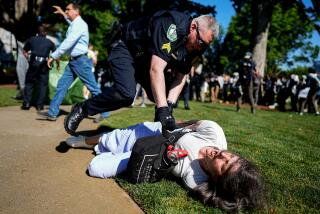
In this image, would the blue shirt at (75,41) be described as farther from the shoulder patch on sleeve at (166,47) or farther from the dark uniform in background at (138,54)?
the shoulder patch on sleeve at (166,47)

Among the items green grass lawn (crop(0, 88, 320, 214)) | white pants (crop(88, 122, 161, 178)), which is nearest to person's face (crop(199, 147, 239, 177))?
green grass lawn (crop(0, 88, 320, 214))

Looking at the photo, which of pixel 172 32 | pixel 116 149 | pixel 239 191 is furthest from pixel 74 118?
pixel 239 191

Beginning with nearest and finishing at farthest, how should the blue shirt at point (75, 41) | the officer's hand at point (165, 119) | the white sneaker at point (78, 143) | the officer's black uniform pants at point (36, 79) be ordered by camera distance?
the officer's hand at point (165, 119)
the white sneaker at point (78, 143)
the blue shirt at point (75, 41)
the officer's black uniform pants at point (36, 79)

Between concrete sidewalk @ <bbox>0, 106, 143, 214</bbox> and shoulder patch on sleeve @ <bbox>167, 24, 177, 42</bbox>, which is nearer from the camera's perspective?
concrete sidewalk @ <bbox>0, 106, 143, 214</bbox>

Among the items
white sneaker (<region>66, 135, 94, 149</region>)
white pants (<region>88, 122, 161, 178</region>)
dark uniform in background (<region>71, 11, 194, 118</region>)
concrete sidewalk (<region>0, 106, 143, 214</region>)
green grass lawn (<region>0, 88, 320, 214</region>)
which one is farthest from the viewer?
white sneaker (<region>66, 135, 94, 149</region>)

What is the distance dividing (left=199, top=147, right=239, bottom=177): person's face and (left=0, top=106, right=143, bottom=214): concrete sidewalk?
2.41 ft

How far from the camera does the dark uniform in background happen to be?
3.37 meters

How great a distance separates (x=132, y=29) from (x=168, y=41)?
2.44 feet

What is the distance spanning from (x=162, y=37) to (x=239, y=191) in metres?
1.63

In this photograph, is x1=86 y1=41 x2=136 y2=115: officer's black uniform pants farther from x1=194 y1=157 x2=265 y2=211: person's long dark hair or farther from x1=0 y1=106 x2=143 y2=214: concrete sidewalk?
x1=194 y1=157 x2=265 y2=211: person's long dark hair

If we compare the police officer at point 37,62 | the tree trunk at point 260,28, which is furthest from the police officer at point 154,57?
the tree trunk at point 260,28

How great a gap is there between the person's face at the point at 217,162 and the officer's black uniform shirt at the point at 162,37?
3.39 feet

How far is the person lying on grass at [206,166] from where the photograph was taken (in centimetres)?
263

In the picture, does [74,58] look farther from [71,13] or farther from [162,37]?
[162,37]
